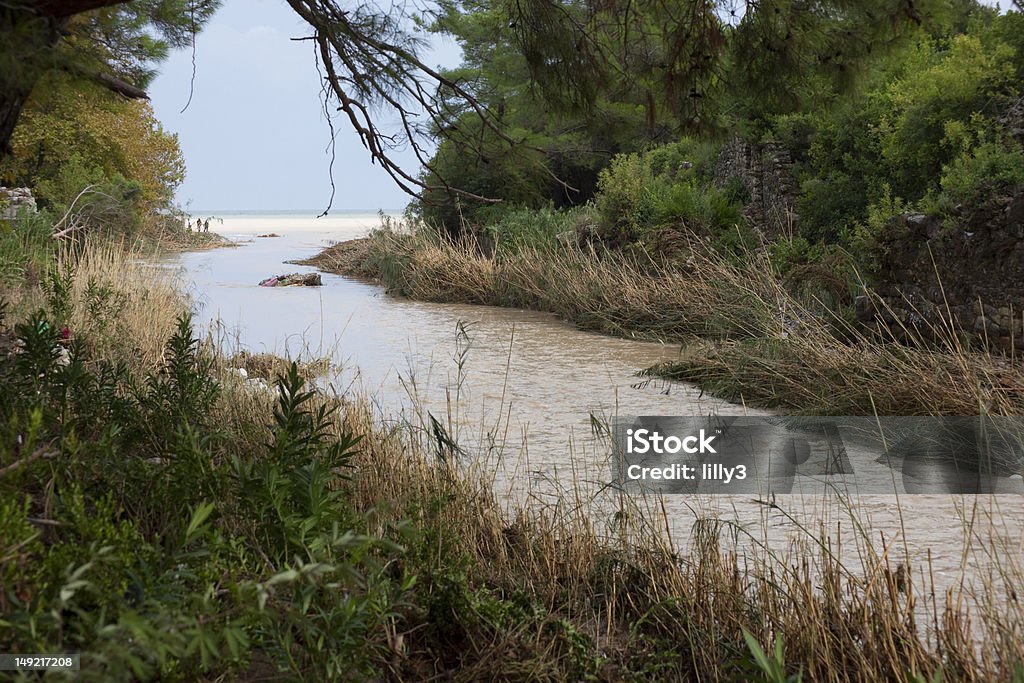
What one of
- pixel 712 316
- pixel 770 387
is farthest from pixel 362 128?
pixel 712 316

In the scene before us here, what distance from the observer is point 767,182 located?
15.7m

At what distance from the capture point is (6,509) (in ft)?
5.38

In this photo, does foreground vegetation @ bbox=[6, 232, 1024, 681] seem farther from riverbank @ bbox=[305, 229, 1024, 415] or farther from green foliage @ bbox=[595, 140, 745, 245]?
green foliage @ bbox=[595, 140, 745, 245]

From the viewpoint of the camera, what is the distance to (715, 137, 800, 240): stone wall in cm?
1518

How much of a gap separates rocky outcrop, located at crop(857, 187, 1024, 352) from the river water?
181 cm

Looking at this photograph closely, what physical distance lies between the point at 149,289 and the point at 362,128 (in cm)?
573

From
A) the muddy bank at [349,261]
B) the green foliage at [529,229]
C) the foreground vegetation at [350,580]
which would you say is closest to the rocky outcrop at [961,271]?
the foreground vegetation at [350,580]

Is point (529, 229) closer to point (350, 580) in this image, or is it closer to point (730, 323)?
point (730, 323)

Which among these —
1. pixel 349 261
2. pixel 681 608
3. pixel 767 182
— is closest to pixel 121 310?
pixel 681 608

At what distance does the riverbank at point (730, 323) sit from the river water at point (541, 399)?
0.33 meters

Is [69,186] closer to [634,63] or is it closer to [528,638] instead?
[634,63]

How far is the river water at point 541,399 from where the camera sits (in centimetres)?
403

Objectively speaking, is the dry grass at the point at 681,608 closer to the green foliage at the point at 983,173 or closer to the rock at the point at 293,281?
the green foliage at the point at 983,173

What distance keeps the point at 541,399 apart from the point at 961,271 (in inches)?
136
